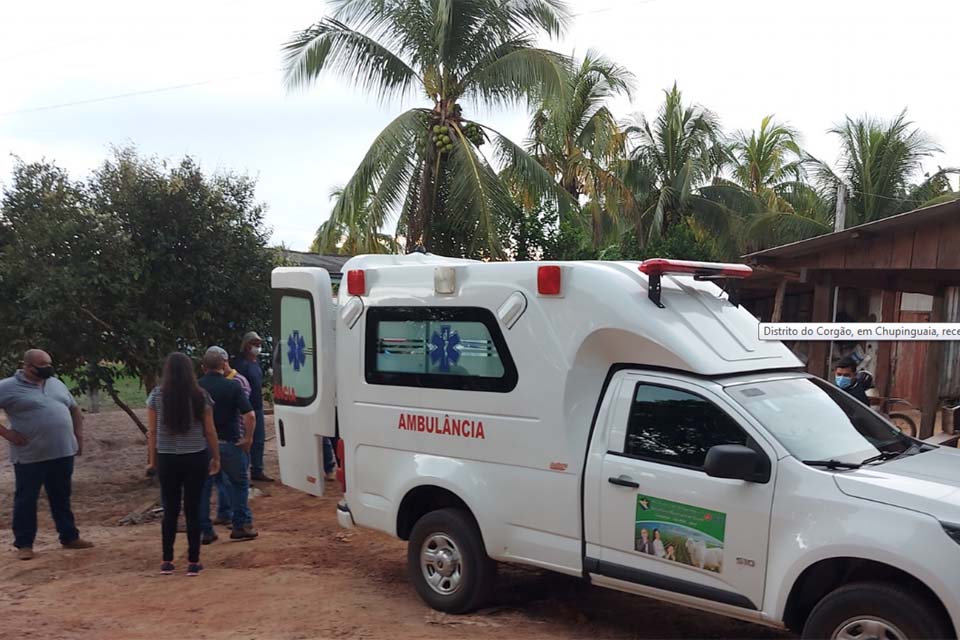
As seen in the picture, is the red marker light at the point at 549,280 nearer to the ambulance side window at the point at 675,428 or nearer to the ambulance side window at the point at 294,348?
the ambulance side window at the point at 675,428

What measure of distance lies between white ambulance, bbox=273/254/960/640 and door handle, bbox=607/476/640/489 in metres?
0.02

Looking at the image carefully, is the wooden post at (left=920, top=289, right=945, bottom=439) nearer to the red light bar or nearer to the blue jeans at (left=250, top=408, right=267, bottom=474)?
the red light bar

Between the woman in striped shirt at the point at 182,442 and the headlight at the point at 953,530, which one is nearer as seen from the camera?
the headlight at the point at 953,530

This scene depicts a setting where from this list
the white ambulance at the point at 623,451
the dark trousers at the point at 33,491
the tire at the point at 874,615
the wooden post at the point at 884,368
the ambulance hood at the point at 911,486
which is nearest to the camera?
the tire at the point at 874,615

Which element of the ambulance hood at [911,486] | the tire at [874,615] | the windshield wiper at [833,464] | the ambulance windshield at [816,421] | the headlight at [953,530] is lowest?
the tire at [874,615]

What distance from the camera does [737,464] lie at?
4.24m

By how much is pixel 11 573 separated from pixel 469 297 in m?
4.50

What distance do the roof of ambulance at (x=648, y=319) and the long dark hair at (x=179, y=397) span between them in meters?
2.47

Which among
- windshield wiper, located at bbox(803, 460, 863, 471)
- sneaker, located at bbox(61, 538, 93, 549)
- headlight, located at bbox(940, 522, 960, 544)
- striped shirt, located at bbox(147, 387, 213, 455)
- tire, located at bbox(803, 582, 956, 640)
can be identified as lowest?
sneaker, located at bbox(61, 538, 93, 549)

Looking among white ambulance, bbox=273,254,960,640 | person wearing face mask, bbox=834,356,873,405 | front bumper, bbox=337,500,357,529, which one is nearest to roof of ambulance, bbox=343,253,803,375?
white ambulance, bbox=273,254,960,640

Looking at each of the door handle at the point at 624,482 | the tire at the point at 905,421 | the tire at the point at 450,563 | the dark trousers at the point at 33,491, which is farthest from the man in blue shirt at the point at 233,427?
the tire at the point at 905,421

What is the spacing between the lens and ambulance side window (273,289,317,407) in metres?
6.82

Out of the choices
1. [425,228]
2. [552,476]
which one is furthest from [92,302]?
[552,476]

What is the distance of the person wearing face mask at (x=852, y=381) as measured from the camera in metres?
8.70
